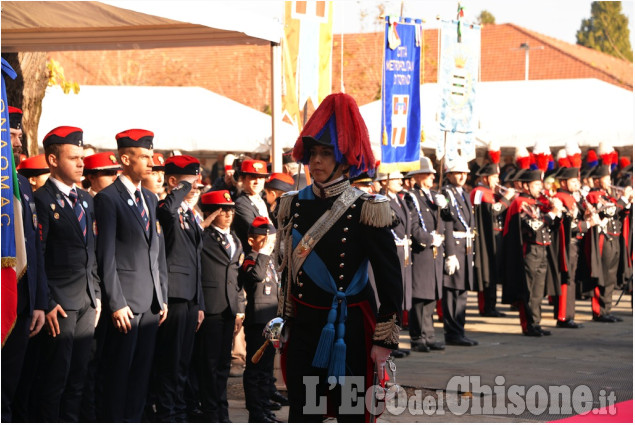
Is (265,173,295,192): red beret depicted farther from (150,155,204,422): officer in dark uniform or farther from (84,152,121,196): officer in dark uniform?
(84,152,121,196): officer in dark uniform

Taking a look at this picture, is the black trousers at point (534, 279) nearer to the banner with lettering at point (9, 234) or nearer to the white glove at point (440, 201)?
the white glove at point (440, 201)

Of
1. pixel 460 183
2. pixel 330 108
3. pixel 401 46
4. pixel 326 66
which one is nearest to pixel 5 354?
pixel 330 108

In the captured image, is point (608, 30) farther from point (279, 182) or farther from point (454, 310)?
point (279, 182)

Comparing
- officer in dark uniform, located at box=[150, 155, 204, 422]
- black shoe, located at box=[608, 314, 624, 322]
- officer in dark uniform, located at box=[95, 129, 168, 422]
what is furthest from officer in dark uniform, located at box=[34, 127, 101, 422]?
black shoe, located at box=[608, 314, 624, 322]

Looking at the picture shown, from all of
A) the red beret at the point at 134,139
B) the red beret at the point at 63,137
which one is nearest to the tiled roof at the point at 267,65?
the red beret at the point at 134,139

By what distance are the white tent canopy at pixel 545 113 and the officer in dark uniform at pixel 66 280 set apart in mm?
13167

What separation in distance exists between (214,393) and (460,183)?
18.6ft

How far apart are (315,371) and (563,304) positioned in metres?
9.36

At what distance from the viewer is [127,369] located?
23.1 ft

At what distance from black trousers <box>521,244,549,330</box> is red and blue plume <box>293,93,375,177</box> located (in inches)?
324

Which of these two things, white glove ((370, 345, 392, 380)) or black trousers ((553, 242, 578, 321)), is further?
black trousers ((553, 242, 578, 321))

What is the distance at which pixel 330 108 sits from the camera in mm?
5461

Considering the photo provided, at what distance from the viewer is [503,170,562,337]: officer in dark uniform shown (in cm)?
1341

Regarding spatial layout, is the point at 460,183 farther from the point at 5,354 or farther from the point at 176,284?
the point at 5,354
